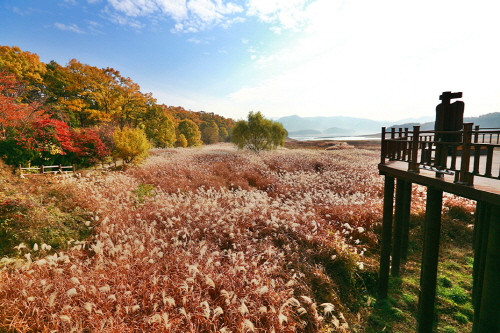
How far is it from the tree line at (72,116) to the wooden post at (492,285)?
19.5 meters

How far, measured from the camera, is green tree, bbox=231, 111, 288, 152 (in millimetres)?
33750

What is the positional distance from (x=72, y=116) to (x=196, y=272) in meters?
27.6

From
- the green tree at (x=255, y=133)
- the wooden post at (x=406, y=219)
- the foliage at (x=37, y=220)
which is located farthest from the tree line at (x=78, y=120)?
the wooden post at (x=406, y=219)

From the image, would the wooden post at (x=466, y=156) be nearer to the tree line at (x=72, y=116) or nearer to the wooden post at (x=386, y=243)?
the wooden post at (x=386, y=243)

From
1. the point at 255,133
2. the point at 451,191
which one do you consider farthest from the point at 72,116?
the point at 451,191

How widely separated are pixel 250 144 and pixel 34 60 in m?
34.0

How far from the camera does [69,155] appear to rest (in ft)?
63.8

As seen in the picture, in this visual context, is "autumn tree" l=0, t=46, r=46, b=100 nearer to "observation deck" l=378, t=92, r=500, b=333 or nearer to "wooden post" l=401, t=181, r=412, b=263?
"observation deck" l=378, t=92, r=500, b=333

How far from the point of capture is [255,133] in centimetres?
3394

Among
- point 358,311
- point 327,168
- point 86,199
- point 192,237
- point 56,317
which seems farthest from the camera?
point 327,168

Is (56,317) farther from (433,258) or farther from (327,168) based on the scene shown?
(327,168)

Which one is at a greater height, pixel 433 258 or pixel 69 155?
pixel 69 155

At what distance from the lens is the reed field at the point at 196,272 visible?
3.99 m

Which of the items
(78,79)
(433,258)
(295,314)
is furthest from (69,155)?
(433,258)
